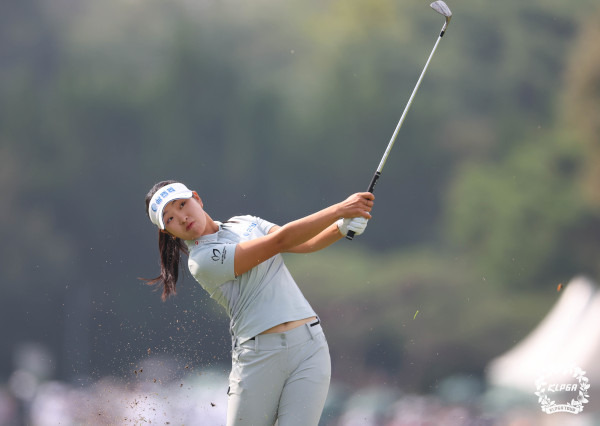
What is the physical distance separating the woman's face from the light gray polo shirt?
37 mm

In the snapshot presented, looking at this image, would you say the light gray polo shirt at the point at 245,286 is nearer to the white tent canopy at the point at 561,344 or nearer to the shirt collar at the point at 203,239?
the shirt collar at the point at 203,239

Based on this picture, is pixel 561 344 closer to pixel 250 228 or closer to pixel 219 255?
pixel 250 228

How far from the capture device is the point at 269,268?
2.46m

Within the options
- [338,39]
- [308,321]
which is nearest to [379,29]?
[338,39]

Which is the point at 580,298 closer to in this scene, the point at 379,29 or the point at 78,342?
the point at 379,29

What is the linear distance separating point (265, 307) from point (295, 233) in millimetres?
245

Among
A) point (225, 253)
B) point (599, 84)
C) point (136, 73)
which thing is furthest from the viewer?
point (136, 73)

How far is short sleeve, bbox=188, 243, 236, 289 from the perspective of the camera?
7.81 ft

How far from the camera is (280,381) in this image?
238 cm

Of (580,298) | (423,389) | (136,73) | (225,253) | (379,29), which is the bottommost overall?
Answer: (423,389)

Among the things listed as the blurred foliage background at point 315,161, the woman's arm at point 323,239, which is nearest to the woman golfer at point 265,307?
the woman's arm at point 323,239

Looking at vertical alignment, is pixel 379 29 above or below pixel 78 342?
above

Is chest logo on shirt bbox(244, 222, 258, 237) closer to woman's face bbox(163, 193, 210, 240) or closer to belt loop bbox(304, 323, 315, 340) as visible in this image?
woman's face bbox(163, 193, 210, 240)

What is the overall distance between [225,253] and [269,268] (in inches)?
6.2
